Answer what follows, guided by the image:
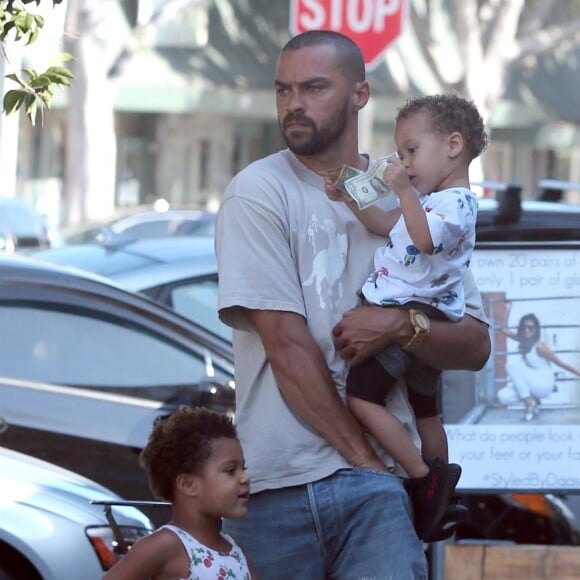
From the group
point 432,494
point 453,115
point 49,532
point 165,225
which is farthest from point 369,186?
point 165,225

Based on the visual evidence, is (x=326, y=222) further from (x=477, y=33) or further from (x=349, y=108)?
(x=477, y=33)

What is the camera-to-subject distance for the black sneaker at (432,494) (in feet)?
11.7

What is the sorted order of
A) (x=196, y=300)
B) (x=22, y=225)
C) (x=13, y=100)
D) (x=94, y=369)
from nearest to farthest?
(x=13, y=100) → (x=94, y=369) → (x=196, y=300) → (x=22, y=225)

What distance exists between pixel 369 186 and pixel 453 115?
0.30 m

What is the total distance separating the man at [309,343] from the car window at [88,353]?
8.87 ft

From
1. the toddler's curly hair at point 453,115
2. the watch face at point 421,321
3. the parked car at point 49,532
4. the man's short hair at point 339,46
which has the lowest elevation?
the parked car at point 49,532

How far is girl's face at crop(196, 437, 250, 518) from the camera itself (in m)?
3.48

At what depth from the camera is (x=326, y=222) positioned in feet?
11.7

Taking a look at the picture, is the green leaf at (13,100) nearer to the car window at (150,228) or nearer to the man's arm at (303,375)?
the man's arm at (303,375)

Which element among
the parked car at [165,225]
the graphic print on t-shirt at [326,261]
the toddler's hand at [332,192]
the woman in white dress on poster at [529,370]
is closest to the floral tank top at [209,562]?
the graphic print on t-shirt at [326,261]

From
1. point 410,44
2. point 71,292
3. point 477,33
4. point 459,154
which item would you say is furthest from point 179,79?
point 459,154

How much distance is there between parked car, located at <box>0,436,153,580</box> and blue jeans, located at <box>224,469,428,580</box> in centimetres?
142

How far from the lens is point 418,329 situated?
3.53 meters

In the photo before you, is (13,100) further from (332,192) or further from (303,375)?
(303,375)
